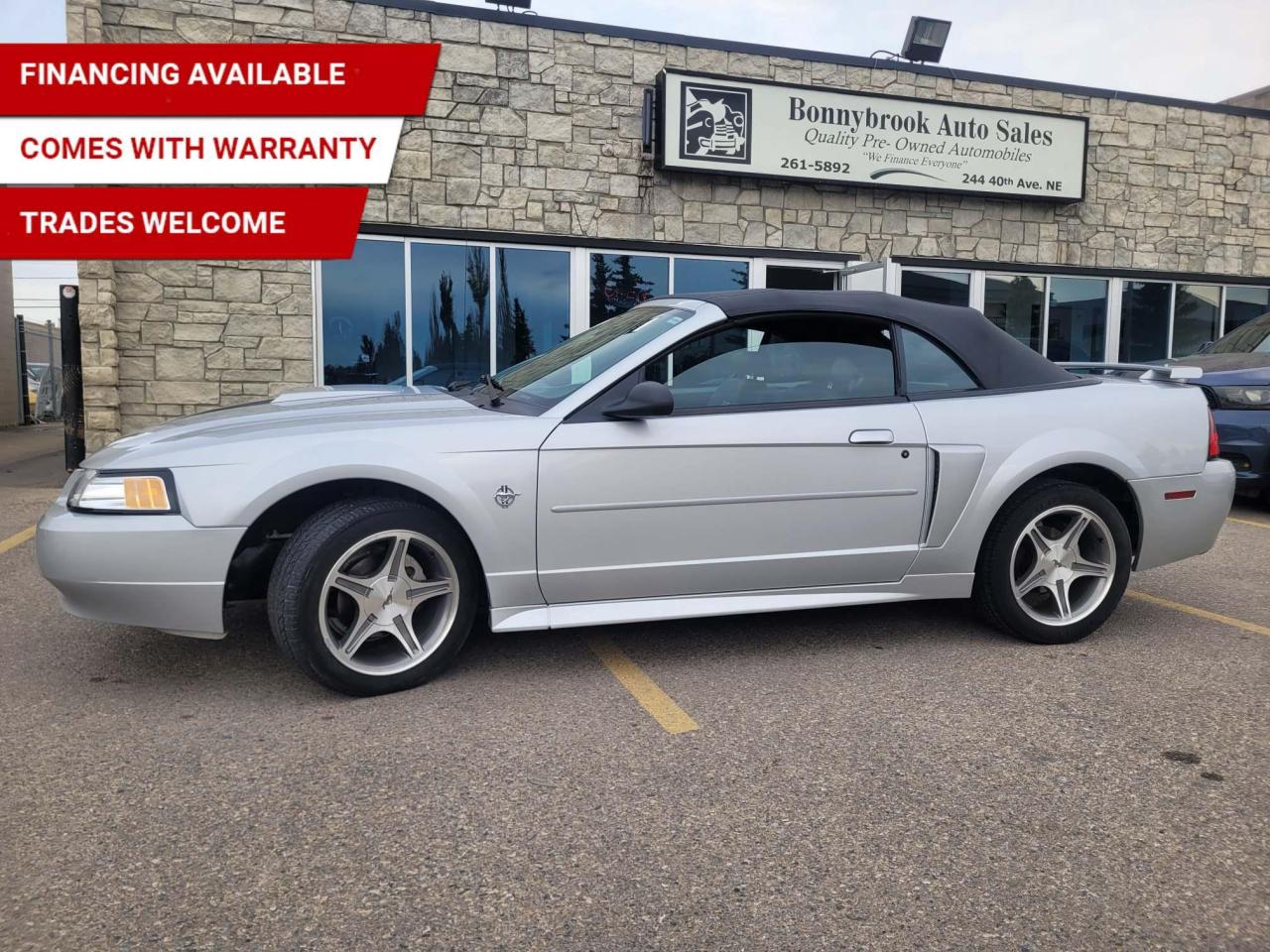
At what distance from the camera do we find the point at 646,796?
2.70 metres

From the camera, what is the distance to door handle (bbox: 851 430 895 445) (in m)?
3.89

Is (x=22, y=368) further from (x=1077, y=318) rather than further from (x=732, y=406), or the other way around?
(x=732, y=406)

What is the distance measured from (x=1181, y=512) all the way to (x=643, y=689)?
261cm

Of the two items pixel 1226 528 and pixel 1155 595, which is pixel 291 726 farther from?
pixel 1226 528

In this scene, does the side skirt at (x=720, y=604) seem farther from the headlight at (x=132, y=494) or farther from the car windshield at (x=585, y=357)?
the headlight at (x=132, y=494)

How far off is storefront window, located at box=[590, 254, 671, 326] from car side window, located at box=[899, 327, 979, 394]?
25.0ft

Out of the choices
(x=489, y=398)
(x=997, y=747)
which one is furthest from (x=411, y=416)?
(x=997, y=747)

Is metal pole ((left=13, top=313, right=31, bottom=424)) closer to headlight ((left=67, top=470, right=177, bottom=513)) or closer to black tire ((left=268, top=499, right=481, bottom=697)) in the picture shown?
headlight ((left=67, top=470, right=177, bottom=513))

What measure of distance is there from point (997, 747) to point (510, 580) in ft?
5.72

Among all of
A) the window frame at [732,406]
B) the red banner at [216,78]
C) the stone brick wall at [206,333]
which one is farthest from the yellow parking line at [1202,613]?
the red banner at [216,78]

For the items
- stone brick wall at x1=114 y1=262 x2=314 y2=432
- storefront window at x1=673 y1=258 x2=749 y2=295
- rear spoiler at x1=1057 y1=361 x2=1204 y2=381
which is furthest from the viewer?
storefront window at x1=673 y1=258 x2=749 y2=295

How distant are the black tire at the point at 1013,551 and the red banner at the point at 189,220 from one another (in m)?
8.44

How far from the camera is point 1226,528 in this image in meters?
7.20

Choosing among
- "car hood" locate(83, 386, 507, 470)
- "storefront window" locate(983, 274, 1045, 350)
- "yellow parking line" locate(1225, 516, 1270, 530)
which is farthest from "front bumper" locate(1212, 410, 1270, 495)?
"car hood" locate(83, 386, 507, 470)
